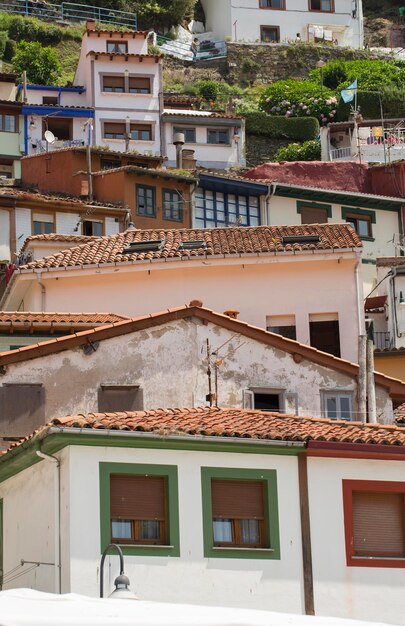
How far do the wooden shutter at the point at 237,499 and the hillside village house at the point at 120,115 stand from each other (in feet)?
148

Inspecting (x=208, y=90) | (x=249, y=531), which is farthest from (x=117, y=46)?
(x=249, y=531)

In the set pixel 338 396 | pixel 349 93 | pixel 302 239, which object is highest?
pixel 349 93

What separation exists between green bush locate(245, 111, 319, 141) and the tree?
10671 mm

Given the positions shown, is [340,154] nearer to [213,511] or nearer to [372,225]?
[372,225]

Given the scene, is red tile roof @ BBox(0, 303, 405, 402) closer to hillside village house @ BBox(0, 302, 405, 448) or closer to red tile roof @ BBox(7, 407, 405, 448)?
hillside village house @ BBox(0, 302, 405, 448)

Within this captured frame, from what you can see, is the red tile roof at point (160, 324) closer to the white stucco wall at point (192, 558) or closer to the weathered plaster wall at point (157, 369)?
the weathered plaster wall at point (157, 369)

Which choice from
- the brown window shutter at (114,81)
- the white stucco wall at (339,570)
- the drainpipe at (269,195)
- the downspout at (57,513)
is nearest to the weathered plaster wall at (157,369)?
the white stucco wall at (339,570)

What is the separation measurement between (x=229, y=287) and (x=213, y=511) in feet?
53.4

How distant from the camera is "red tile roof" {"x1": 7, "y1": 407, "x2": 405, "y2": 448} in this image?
23469mm

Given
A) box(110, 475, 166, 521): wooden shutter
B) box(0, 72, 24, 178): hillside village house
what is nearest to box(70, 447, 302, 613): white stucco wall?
box(110, 475, 166, 521): wooden shutter

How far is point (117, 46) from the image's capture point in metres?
77.5

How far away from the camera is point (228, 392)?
29516 mm

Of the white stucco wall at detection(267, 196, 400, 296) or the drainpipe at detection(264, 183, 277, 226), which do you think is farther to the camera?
the white stucco wall at detection(267, 196, 400, 296)

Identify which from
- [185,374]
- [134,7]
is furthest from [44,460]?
[134,7]
